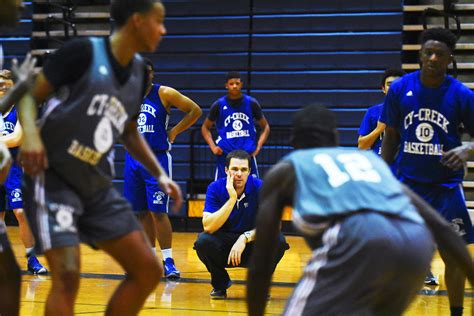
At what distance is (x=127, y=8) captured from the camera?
3.94 m

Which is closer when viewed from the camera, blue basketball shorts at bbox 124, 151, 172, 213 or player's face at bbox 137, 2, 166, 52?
player's face at bbox 137, 2, 166, 52

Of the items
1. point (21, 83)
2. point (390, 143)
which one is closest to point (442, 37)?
point (390, 143)

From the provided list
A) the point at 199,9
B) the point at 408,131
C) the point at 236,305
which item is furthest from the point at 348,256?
the point at 199,9

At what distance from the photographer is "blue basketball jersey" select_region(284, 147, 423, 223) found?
302 cm

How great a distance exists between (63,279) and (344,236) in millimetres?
1267

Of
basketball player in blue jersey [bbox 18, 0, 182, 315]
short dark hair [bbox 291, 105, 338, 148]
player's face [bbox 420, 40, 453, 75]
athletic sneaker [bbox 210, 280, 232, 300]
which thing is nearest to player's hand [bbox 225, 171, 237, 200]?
athletic sneaker [bbox 210, 280, 232, 300]

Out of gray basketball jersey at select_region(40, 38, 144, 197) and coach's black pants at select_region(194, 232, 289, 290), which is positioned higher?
gray basketball jersey at select_region(40, 38, 144, 197)

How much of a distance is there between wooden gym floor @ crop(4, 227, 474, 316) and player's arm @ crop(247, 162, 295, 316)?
3079 mm

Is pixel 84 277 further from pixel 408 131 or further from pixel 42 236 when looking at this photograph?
pixel 42 236

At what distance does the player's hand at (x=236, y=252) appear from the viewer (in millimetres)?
6531

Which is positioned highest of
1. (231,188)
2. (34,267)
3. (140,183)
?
(231,188)

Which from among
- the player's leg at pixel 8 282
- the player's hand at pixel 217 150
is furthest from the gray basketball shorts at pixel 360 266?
the player's hand at pixel 217 150

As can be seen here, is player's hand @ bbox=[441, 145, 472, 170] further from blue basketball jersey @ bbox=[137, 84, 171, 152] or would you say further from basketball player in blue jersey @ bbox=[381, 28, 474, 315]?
blue basketball jersey @ bbox=[137, 84, 171, 152]

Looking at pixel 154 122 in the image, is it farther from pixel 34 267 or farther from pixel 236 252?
pixel 236 252
